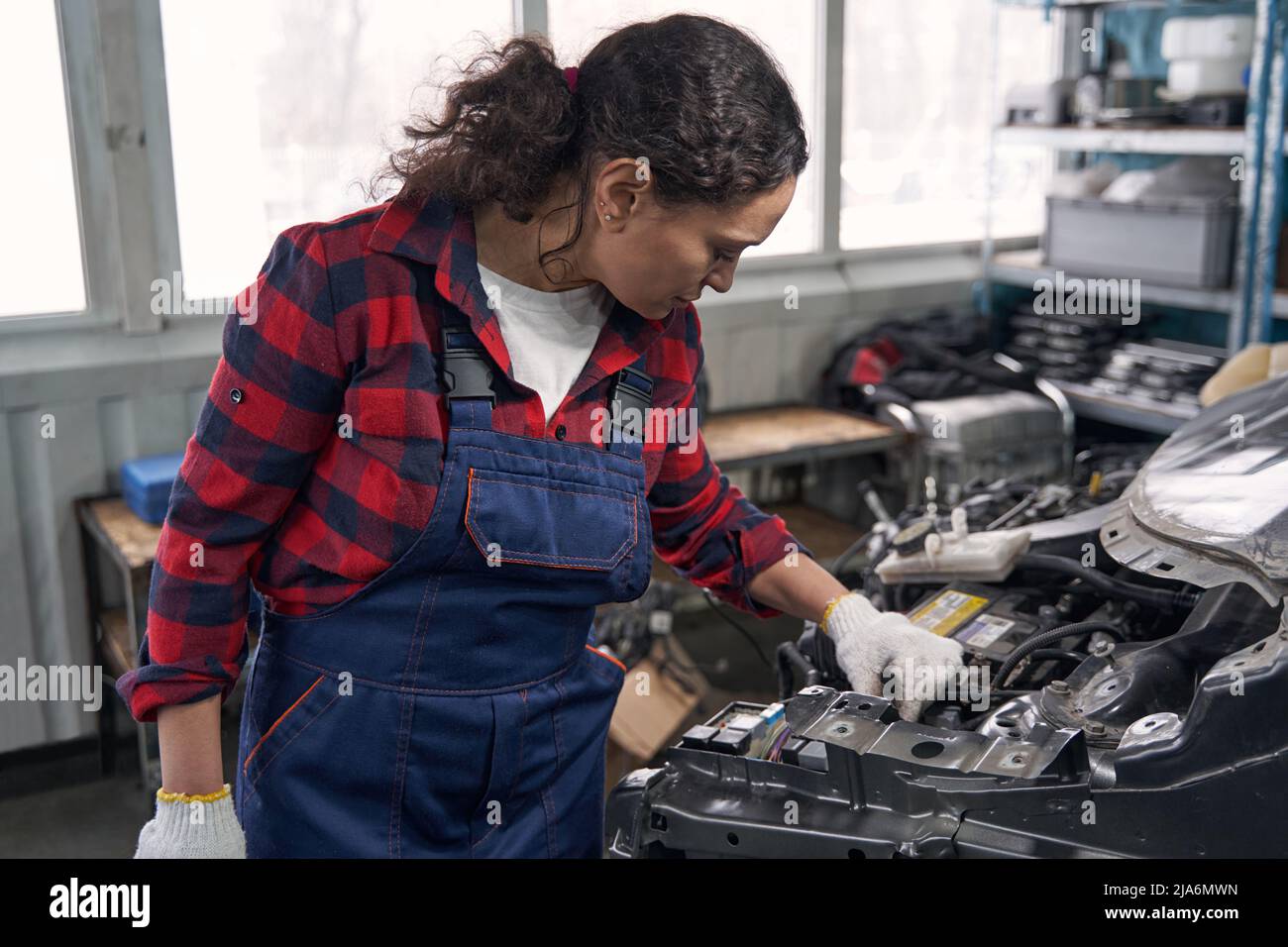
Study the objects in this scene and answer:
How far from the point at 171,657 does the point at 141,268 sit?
2.18m

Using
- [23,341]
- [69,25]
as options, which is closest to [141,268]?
[23,341]

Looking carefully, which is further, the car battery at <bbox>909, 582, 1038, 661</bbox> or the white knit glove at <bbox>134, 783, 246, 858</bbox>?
the car battery at <bbox>909, 582, 1038, 661</bbox>

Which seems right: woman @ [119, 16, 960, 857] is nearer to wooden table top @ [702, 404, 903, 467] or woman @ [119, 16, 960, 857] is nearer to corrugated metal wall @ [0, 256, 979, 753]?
corrugated metal wall @ [0, 256, 979, 753]

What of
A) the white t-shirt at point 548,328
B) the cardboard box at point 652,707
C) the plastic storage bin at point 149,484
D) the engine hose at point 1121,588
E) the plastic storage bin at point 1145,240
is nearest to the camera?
the white t-shirt at point 548,328

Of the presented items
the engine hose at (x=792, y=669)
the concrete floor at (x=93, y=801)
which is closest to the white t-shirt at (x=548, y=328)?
the engine hose at (x=792, y=669)

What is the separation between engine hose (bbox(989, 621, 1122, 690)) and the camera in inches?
56.7

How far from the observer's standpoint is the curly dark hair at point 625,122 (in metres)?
1.22

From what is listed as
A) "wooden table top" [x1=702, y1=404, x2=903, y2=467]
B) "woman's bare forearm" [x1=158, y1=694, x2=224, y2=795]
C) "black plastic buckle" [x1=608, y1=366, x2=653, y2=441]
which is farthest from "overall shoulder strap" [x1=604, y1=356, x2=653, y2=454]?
"wooden table top" [x1=702, y1=404, x2=903, y2=467]

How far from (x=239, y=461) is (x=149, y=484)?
1.86m

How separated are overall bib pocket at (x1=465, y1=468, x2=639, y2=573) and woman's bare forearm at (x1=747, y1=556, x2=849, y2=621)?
0.28m

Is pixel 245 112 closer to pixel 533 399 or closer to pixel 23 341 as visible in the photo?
pixel 23 341

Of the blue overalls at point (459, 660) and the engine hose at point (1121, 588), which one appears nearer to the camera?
the blue overalls at point (459, 660)

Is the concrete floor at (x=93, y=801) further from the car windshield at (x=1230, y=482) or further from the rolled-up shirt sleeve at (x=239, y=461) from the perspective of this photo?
the car windshield at (x=1230, y=482)

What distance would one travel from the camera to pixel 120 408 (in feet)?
10.5
